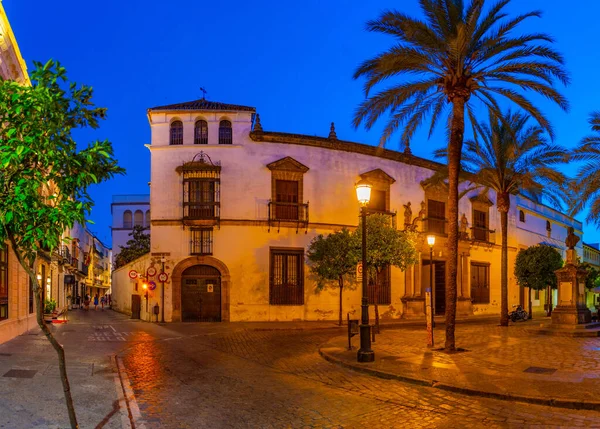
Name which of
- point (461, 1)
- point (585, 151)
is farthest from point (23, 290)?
point (585, 151)

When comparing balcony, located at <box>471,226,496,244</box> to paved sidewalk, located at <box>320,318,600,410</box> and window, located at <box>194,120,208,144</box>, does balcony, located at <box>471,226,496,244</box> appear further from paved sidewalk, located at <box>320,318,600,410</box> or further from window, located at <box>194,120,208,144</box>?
window, located at <box>194,120,208,144</box>

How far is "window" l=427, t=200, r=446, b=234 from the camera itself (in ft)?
108

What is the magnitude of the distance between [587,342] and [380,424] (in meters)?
12.5

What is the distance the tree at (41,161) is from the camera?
5.29m

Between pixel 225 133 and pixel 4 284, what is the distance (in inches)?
522

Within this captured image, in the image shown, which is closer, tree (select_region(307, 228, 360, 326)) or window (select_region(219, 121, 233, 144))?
tree (select_region(307, 228, 360, 326))

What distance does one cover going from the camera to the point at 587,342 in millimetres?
17094

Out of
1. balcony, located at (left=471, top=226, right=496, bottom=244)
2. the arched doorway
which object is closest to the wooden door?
the arched doorway

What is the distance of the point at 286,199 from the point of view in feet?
91.6

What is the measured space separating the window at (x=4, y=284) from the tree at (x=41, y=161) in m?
12.0

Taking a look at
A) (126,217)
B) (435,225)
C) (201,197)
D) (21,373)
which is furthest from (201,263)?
(126,217)

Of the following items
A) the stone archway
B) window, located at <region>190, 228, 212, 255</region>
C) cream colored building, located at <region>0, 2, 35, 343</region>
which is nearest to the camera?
cream colored building, located at <region>0, 2, 35, 343</region>

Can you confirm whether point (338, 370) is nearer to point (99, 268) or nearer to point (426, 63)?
point (426, 63)

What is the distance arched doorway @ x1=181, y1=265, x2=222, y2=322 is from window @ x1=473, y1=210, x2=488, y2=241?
17947 millimetres
